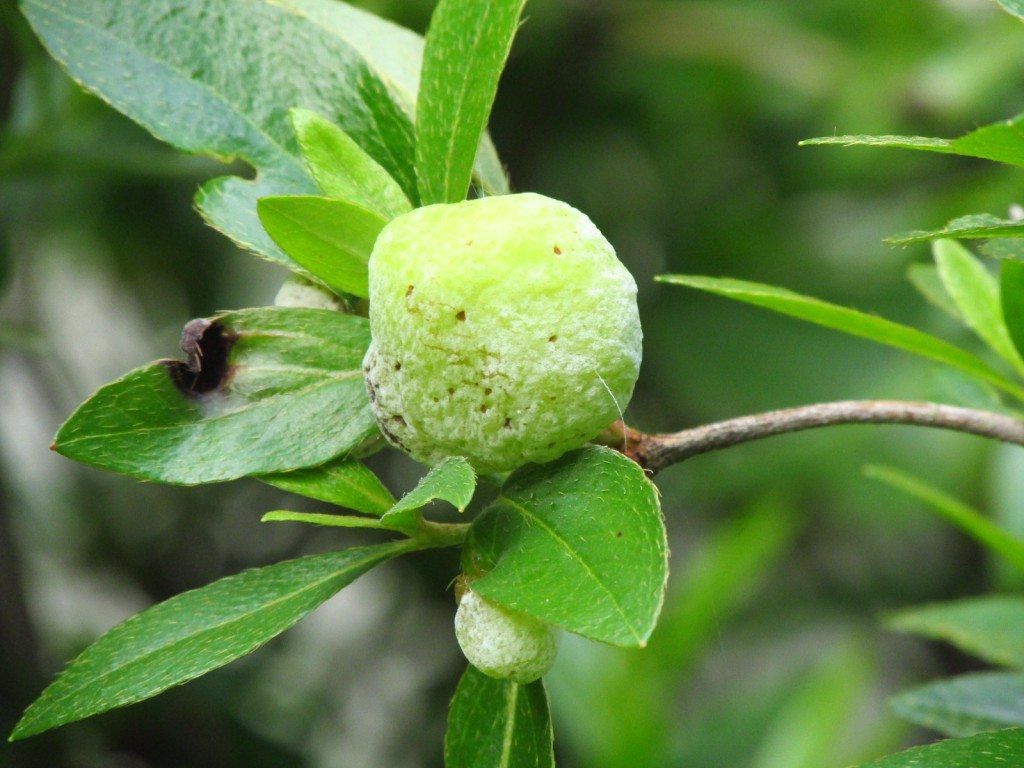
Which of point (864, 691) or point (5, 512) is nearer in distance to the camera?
point (5, 512)

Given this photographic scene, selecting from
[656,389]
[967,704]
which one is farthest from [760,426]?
[656,389]

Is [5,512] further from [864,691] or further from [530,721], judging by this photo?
[864,691]

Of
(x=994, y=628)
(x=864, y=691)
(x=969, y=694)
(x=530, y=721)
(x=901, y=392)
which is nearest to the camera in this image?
(x=530, y=721)

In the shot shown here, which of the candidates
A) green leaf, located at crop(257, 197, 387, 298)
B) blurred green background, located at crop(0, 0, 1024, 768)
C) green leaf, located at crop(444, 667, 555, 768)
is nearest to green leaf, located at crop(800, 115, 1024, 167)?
green leaf, located at crop(257, 197, 387, 298)

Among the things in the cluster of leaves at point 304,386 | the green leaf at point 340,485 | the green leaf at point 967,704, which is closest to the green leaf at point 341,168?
the cluster of leaves at point 304,386

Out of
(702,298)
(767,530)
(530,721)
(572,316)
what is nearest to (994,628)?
(767,530)

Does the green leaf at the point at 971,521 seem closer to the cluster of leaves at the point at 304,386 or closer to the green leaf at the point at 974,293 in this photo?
the green leaf at the point at 974,293
